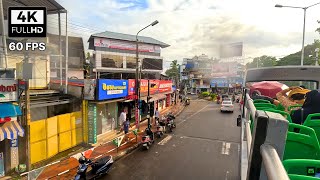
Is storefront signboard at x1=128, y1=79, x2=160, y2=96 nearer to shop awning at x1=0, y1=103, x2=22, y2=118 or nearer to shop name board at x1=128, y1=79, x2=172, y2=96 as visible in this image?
shop name board at x1=128, y1=79, x2=172, y2=96

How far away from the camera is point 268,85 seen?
1123 cm

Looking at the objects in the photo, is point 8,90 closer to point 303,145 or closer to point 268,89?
point 303,145

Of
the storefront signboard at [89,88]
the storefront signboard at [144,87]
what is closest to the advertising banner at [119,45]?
the storefront signboard at [144,87]

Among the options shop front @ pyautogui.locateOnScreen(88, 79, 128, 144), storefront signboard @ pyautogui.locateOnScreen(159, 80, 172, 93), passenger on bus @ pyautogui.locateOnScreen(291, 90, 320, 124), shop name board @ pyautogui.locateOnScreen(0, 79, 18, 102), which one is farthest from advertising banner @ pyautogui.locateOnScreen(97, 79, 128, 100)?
passenger on bus @ pyautogui.locateOnScreen(291, 90, 320, 124)

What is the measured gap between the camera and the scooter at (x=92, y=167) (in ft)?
26.8

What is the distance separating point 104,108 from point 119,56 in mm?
21551

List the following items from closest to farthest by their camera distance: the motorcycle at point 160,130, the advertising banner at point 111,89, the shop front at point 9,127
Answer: the shop front at point 9,127, the advertising banner at point 111,89, the motorcycle at point 160,130

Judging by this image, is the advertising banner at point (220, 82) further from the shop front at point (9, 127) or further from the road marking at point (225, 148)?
the shop front at point (9, 127)

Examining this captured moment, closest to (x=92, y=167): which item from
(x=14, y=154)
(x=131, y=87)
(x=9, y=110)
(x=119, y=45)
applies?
(x=14, y=154)

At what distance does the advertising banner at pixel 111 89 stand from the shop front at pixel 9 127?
15.8 feet

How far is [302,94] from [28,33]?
357 inches

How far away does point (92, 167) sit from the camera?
8883 mm

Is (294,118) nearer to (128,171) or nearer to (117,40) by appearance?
(128,171)

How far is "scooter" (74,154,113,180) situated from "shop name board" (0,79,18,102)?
11.8 ft
